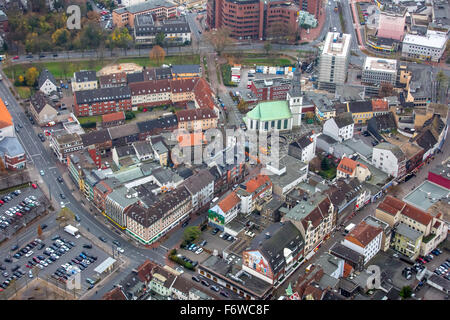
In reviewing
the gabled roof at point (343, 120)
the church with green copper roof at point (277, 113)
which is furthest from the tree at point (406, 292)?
the church with green copper roof at point (277, 113)

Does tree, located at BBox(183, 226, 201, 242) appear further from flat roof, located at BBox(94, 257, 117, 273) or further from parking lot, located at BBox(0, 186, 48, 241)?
parking lot, located at BBox(0, 186, 48, 241)

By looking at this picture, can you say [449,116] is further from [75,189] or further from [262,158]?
[75,189]

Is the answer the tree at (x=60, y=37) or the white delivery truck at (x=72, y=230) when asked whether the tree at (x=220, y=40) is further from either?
the white delivery truck at (x=72, y=230)

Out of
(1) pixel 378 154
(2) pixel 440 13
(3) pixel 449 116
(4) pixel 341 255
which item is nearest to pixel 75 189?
(4) pixel 341 255

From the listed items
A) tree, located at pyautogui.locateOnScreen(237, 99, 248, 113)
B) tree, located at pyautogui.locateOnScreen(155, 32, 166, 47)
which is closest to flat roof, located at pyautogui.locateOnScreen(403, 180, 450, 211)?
tree, located at pyautogui.locateOnScreen(237, 99, 248, 113)

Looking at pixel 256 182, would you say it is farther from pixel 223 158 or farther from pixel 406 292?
pixel 406 292

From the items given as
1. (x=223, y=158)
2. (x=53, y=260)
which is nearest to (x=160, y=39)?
(x=223, y=158)
